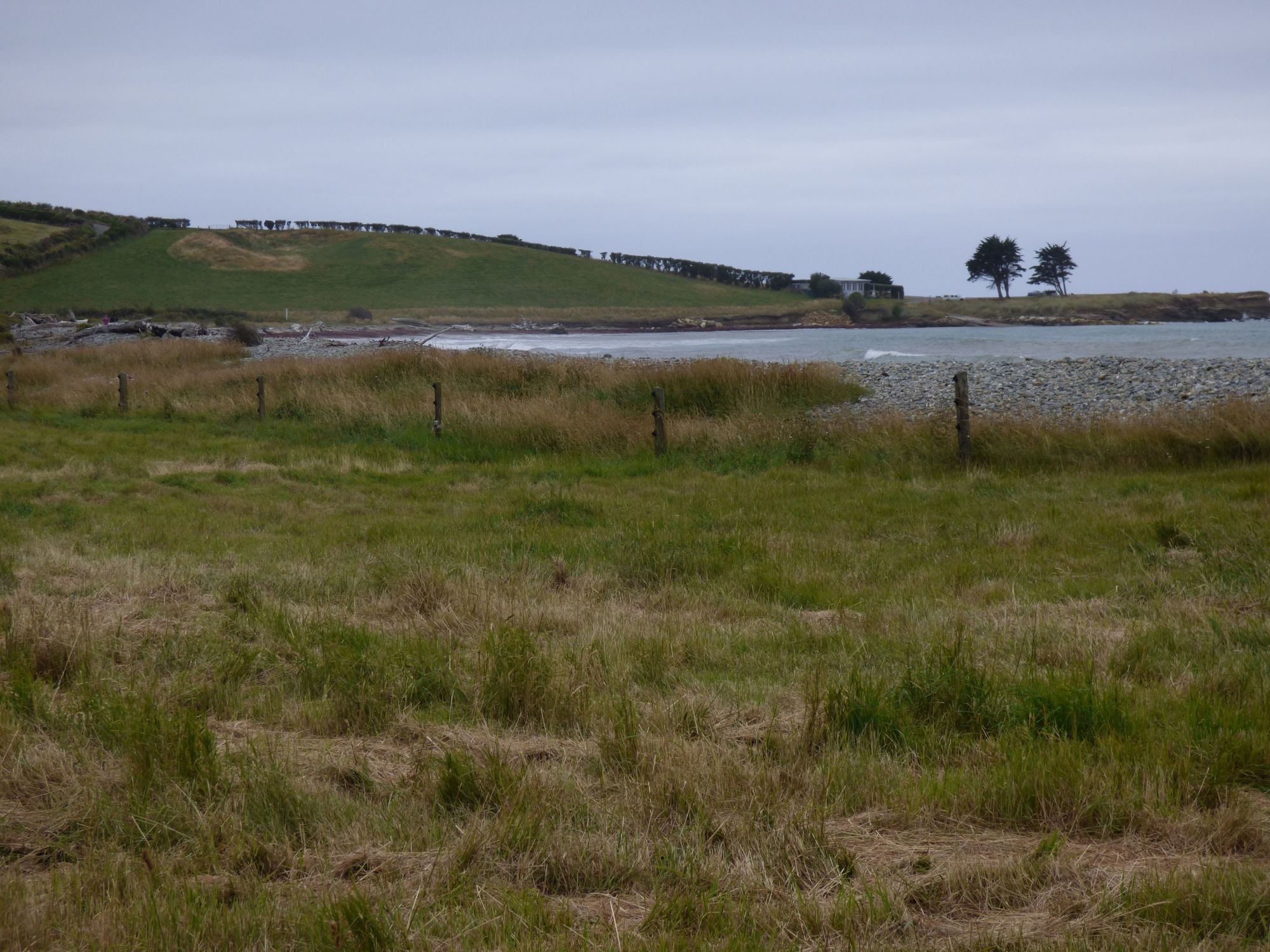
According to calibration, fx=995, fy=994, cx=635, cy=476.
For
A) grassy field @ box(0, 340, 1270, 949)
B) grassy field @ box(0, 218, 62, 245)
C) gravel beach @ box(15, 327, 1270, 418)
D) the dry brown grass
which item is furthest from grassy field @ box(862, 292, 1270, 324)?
grassy field @ box(0, 340, 1270, 949)

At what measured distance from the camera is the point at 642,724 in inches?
181

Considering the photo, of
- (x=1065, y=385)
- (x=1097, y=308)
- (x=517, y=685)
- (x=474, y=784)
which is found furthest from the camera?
(x=1097, y=308)

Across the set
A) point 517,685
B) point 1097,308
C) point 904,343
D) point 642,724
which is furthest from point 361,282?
point 642,724

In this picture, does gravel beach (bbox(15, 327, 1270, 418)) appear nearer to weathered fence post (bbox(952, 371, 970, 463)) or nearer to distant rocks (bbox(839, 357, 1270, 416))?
distant rocks (bbox(839, 357, 1270, 416))

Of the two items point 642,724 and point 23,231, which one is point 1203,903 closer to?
point 642,724

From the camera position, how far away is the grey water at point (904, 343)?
46.5 m

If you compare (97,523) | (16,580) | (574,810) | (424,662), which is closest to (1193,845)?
(574,810)

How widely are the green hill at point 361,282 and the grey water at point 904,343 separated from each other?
647 inches

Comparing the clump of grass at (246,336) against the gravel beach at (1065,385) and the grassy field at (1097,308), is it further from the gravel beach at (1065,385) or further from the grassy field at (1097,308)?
the grassy field at (1097,308)

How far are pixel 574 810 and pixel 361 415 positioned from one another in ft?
61.4

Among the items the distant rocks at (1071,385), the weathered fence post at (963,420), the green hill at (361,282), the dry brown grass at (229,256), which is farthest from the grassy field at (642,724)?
the dry brown grass at (229,256)

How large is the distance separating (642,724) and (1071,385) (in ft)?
75.7

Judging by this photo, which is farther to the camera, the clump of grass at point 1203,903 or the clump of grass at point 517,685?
the clump of grass at point 517,685

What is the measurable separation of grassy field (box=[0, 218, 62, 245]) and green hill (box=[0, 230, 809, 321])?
523cm
